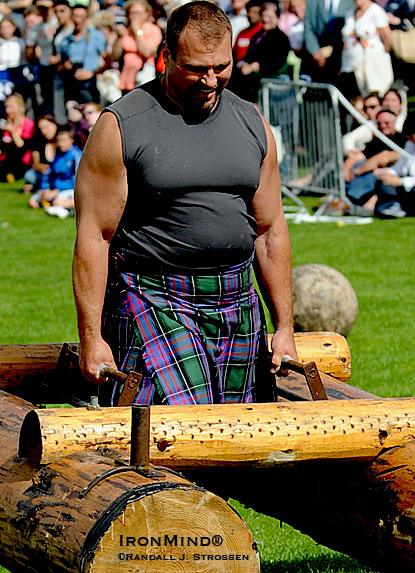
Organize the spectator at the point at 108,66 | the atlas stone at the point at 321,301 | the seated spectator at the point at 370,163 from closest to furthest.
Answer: the atlas stone at the point at 321,301 → the seated spectator at the point at 370,163 → the spectator at the point at 108,66

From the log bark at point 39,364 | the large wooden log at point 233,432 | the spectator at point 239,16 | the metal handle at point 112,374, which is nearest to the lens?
the large wooden log at point 233,432

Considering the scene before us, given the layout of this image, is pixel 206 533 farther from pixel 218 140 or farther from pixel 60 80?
A: pixel 60 80

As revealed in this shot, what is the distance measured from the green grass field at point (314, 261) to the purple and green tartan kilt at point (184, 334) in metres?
1.03

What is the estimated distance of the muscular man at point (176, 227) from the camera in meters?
3.93

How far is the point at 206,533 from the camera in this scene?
303 cm

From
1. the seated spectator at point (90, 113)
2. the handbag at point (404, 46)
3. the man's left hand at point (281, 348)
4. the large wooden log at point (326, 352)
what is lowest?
the seated spectator at point (90, 113)

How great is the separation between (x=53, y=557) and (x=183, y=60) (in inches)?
67.4

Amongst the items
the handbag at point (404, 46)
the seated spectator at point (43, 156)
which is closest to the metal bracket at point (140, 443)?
the handbag at point (404, 46)

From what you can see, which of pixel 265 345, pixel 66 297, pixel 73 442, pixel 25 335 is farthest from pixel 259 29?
pixel 73 442

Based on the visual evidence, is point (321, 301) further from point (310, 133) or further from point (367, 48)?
point (367, 48)

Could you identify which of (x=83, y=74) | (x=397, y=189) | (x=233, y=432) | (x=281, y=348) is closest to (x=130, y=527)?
(x=233, y=432)

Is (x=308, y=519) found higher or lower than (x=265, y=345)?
lower

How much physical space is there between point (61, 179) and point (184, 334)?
1224cm

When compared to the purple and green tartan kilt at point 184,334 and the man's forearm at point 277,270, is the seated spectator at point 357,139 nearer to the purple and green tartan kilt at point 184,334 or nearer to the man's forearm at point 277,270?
the man's forearm at point 277,270
